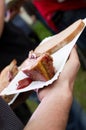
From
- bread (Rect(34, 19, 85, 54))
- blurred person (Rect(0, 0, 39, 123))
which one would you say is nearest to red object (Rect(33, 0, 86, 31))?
blurred person (Rect(0, 0, 39, 123))

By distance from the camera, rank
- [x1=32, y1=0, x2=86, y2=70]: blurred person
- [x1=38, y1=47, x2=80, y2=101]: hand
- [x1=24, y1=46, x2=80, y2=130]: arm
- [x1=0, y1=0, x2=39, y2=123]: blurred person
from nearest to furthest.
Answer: [x1=24, y1=46, x2=80, y2=130]: arm
[x1=38, y1=47, x2=80, y2=101]: hand
[x1=0, y1=0, x2=39, y2=123]: blurred person
[x1=32, y1=0, x2=86, y2=70]: blurred person

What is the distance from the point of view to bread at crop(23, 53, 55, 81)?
1.15 m

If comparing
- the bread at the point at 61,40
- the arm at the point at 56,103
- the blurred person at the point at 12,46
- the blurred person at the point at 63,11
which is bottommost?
the blurred person at the point at 63,11

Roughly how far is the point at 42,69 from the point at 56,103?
0.42ft

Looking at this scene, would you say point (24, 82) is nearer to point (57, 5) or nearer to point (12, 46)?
point (12, 46)

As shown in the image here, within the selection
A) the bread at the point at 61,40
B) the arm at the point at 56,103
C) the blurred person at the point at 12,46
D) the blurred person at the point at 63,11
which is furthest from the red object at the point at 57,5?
the arm at the point at 56,103

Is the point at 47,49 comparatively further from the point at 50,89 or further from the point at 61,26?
the point at 61,26

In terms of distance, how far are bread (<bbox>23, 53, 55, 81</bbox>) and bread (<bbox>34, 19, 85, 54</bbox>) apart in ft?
0.27

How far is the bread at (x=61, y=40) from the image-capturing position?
1220 millimetres

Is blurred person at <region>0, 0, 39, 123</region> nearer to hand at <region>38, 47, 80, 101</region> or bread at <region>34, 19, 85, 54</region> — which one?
bread at <region>34, 19, 85, 54</region>

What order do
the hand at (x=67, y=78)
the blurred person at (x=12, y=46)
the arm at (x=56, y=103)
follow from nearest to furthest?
the arm at (x=56, y=103), the hand at (x=67, y=78), the blurred person at (x=12, y=46)

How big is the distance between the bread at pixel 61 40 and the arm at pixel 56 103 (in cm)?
5

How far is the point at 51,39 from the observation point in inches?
52.8

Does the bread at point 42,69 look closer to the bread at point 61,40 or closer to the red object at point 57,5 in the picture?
the bread at point 61,40
